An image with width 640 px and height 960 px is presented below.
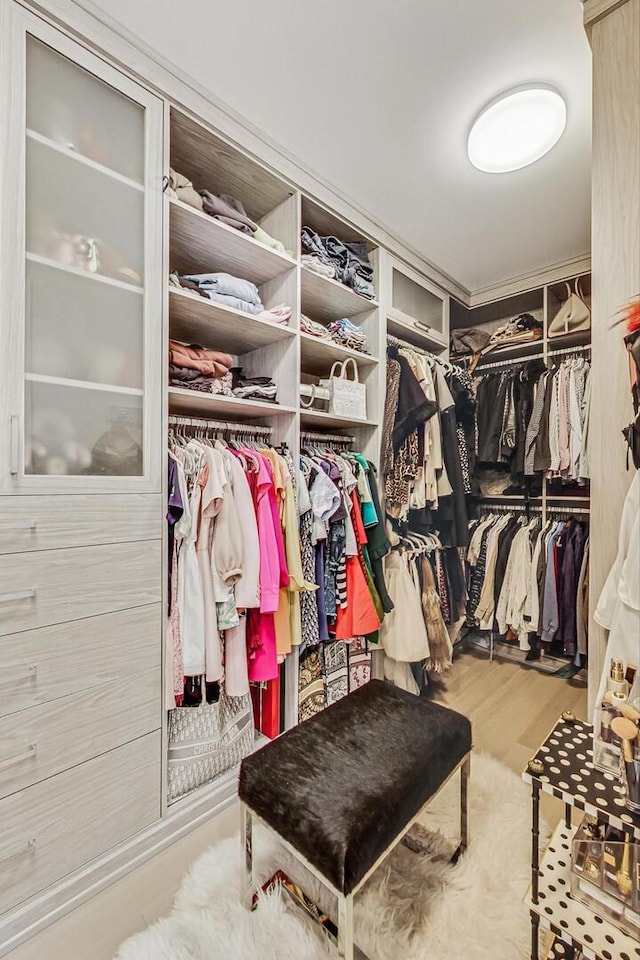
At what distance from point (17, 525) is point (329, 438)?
4.81ft

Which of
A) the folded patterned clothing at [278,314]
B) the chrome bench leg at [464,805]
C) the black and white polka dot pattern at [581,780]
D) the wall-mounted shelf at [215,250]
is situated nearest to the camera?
the black and white polka dot pattern at [581,780]

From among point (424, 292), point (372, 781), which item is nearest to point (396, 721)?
point (372, 781)

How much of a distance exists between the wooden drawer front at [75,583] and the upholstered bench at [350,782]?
0.61 metres

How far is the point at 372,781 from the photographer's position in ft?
3.52

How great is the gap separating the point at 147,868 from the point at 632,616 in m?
1.61

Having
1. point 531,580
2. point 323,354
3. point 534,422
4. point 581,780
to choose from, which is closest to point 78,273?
point 323,354

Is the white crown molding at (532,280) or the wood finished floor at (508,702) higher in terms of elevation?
the white crown molding at (532,280)

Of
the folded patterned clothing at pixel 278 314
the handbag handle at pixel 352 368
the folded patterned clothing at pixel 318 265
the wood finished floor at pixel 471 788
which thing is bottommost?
the wood finished floor at pixel 471 788

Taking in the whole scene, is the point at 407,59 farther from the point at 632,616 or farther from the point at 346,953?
the point at 346,953

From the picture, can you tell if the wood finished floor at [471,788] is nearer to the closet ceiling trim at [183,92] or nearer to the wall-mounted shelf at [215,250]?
the wall-mounted shelf at [215,250]

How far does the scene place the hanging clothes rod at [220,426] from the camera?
1644 millimetres

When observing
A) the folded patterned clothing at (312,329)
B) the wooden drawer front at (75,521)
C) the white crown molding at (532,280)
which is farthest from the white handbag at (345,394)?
the white crown molding at (532,280)

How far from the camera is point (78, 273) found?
1.23m

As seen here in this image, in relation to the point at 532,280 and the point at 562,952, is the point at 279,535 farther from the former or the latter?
the point at 532,280
